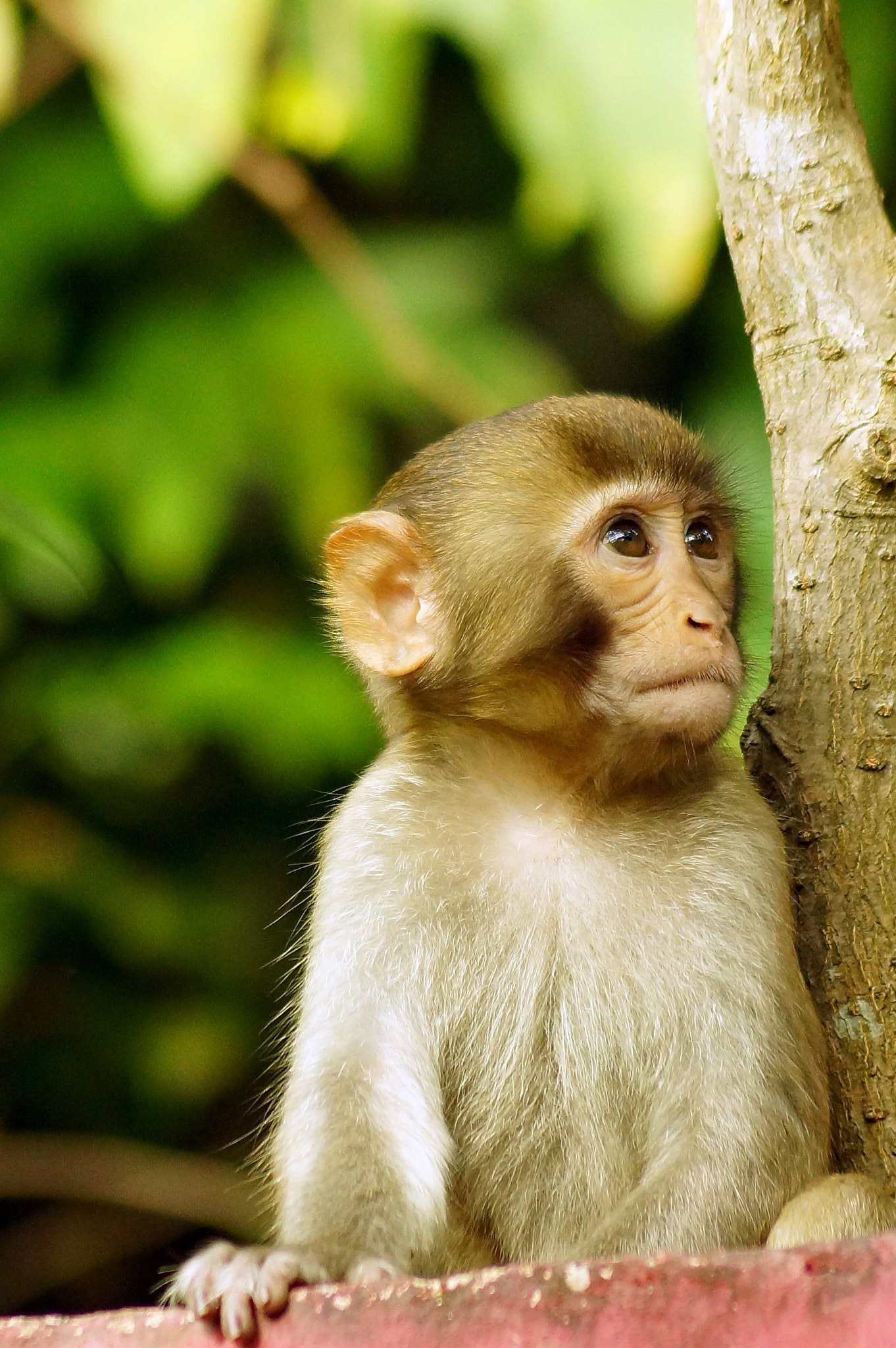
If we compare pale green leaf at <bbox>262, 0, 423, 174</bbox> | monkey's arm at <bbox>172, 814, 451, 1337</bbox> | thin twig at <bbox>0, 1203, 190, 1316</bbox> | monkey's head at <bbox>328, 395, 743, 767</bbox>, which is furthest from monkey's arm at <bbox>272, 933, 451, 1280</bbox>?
thin twig at <bbox>0, 1203, 190, 1316</bbox>

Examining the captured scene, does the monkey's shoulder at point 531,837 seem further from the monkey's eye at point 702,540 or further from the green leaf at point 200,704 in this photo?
the green leaf at point 200,704

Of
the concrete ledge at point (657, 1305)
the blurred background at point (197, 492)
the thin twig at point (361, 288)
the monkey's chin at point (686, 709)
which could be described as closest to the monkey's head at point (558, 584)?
the monkey's chin at point (686, 709)

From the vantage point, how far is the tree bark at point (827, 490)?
11.2 ft

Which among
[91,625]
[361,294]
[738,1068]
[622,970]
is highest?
[361,294]

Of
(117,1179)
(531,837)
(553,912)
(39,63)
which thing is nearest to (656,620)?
(531,837)

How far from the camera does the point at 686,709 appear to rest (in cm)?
350

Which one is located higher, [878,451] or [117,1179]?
[878,451]

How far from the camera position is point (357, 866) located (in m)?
3.74

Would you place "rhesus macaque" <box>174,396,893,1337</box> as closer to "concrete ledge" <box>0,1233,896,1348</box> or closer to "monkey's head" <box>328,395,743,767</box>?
"monkey's head" <box>328,395,743,767</box>

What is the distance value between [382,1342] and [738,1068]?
1.02 m

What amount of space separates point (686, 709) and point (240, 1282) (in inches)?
56.0

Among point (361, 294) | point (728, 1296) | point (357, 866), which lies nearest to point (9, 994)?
point (361, 294)

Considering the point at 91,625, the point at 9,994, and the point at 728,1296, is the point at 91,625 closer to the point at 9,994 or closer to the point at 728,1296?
the point at 9,994

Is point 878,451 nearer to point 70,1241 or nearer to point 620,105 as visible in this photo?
point 620,105
